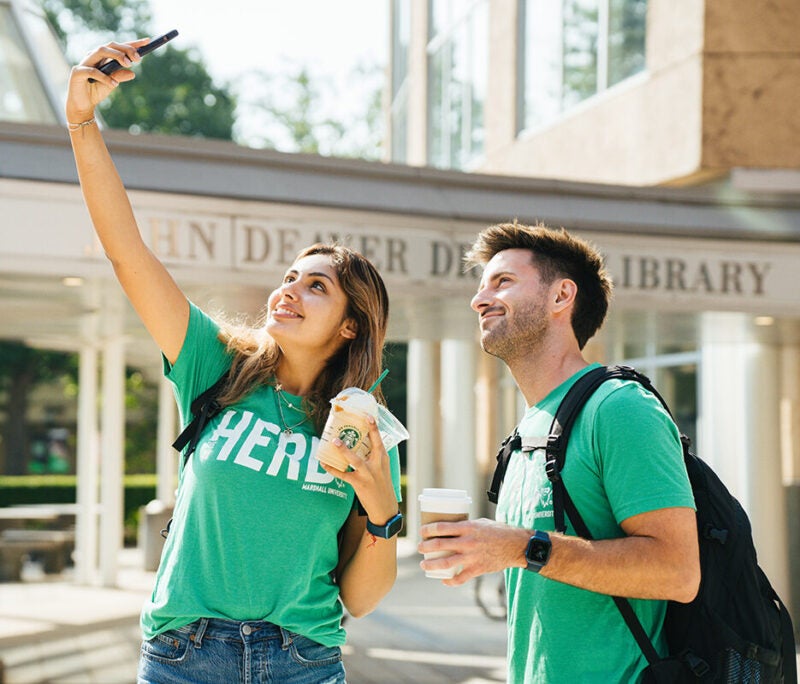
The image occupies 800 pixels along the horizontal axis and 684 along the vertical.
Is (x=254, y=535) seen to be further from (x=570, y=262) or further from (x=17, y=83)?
(x=17, y=83)

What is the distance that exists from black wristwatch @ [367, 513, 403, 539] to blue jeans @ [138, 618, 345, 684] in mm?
299


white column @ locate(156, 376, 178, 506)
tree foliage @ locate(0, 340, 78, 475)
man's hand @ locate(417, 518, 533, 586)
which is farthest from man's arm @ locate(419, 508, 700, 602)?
tree foliage @ locate(0, 340, 78, 475)

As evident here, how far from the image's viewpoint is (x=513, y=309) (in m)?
2.61

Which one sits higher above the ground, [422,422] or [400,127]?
[400,127]

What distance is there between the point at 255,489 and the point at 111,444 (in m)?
10.8

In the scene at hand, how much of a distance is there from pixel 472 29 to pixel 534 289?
1631 cm

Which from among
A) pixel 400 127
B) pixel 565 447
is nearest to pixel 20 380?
pixel 400 127

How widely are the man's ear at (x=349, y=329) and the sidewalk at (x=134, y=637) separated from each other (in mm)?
5623

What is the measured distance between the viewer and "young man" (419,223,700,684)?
214 centimetres

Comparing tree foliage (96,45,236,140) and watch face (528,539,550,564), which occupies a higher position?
tree foliage (96,45,236,140)

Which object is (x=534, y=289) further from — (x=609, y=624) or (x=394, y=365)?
(x=394, y=365)

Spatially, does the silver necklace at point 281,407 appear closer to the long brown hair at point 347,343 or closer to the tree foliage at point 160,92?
the long brown hair at point 347,343

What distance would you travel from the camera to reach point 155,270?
273 centimetres

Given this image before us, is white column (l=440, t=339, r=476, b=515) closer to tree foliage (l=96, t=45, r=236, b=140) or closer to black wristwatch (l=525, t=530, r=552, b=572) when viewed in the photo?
black wristwatch (l=525, t=530, r=552, b=572)
